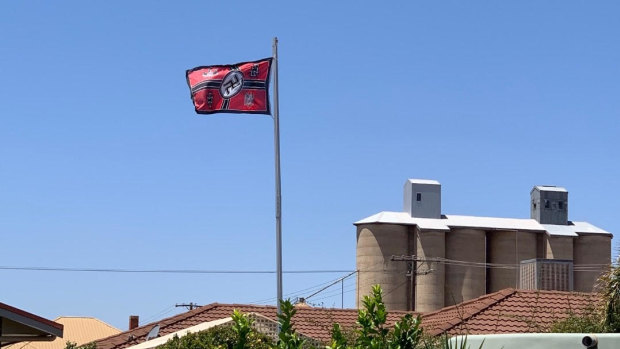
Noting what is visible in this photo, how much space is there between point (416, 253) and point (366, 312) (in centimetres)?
6956

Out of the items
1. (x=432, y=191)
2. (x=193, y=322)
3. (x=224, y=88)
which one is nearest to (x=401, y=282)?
(x=432, y=191)

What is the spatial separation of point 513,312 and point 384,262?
49.2 meters

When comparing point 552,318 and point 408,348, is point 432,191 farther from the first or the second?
point 408,348

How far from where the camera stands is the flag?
Answer: 24953 millimetres

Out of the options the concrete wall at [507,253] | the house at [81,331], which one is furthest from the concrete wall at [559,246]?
the house at [81,331]

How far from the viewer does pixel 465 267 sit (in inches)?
3248

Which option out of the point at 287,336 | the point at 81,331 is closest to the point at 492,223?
the point at 81,331

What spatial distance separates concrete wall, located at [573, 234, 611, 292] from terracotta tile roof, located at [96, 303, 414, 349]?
50.2m

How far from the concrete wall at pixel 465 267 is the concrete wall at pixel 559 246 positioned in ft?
18.4

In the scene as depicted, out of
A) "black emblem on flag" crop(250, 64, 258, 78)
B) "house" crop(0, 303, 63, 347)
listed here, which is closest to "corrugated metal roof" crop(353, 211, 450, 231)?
"black emblem on flag" crop(250, 64, 258, 78)

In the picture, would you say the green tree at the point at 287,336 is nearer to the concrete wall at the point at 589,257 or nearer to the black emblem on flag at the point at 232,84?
the black emblem on flag at the point at 232,84

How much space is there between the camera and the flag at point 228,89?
25.0 m

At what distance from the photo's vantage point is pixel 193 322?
38156mm

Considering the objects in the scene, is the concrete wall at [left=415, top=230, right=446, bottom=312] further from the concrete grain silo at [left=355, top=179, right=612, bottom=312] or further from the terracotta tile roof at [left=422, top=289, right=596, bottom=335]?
the terracotta tile roof at [left=422, top=289, right=596, bottom=335]
